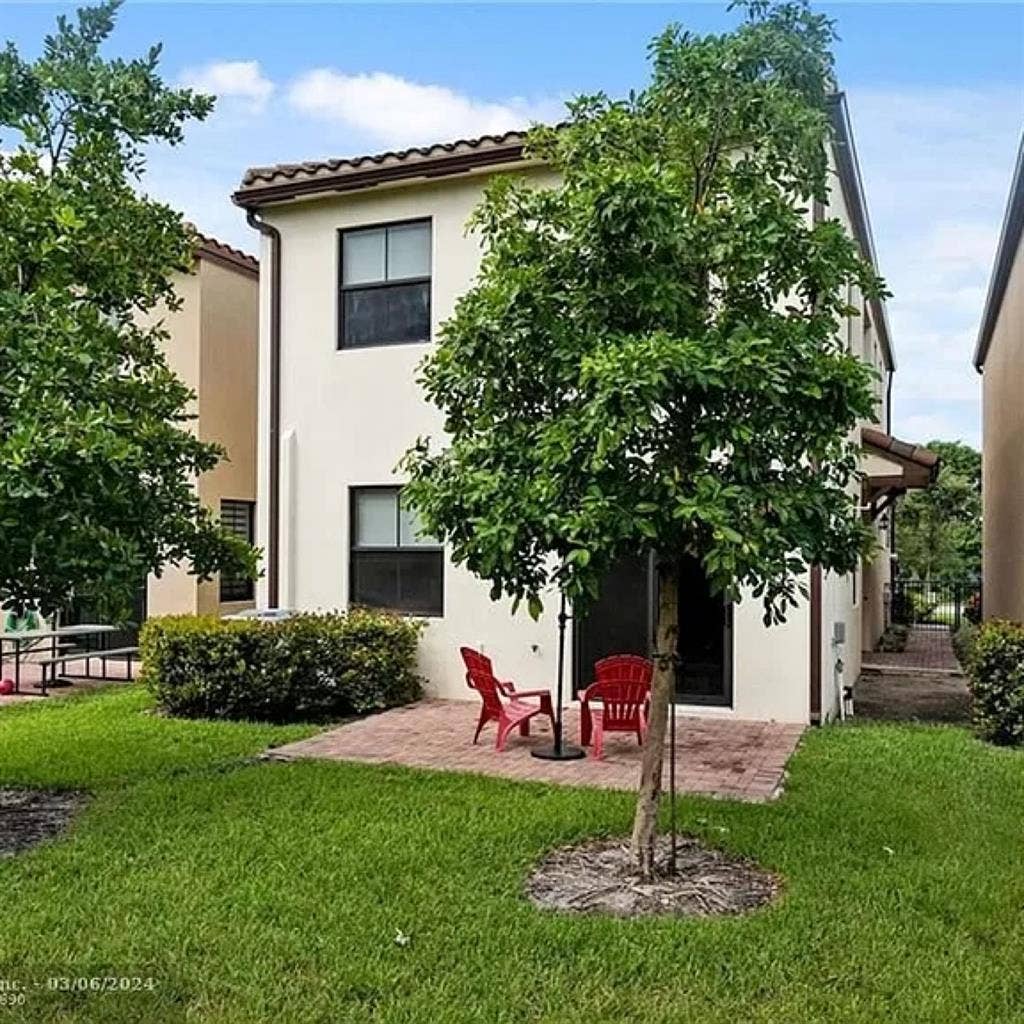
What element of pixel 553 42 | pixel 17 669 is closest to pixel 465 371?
pixel 553 42

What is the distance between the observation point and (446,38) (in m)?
10.6

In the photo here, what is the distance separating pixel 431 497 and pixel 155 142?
3.45 m

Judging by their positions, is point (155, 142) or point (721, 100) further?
point (155, 142)

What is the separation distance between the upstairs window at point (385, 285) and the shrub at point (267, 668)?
142 inches

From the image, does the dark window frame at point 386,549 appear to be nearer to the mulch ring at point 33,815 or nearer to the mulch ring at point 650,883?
the mulch ring at point 33,815

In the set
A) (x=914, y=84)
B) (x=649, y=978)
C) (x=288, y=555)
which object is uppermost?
(x=914, y=84)

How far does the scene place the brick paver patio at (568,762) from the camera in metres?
7.37

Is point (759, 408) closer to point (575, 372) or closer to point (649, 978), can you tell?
point (575, 372)

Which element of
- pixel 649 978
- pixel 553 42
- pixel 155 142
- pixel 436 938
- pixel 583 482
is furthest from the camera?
pixel 553 42

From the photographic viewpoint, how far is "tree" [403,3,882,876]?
469 cm

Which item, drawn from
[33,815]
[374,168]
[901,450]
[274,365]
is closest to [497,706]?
[33,815]

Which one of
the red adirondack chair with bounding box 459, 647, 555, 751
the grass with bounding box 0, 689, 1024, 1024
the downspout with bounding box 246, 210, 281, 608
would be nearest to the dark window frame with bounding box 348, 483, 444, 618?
the downspout with bounding box 246, 210, 281, 608

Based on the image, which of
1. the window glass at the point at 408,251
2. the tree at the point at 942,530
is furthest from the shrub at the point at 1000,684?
the tree at the point at 942,530

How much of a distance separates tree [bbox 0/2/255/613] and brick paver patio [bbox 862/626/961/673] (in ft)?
38.8
